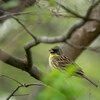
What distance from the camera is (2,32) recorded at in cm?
810

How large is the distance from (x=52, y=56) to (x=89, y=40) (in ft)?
3.62

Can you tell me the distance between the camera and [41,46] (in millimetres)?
11500

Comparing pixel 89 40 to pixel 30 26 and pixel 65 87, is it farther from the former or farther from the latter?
pixel 65 87

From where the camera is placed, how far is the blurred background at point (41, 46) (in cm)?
489

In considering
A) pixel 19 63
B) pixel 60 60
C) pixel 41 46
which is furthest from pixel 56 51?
pixel 41 46

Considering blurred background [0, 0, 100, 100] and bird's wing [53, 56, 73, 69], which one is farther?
→ bird's wing [53, 56, 73, 69]

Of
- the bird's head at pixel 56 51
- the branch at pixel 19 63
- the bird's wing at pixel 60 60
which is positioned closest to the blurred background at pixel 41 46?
the branch at pixel 19 63

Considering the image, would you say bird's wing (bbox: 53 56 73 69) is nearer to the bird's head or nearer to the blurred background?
the bird's head

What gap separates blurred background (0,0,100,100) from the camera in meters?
4.89

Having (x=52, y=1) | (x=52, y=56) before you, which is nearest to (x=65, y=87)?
(x=52, y=1)

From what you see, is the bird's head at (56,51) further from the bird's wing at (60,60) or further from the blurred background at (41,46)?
the blurred background at (41,46)

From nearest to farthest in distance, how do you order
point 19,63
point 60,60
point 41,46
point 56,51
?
point 19,63
point 60,60
point 56,51
point 41,46

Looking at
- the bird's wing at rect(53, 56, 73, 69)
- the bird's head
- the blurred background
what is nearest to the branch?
the blurred background

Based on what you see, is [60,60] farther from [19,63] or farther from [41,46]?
[41,46]
